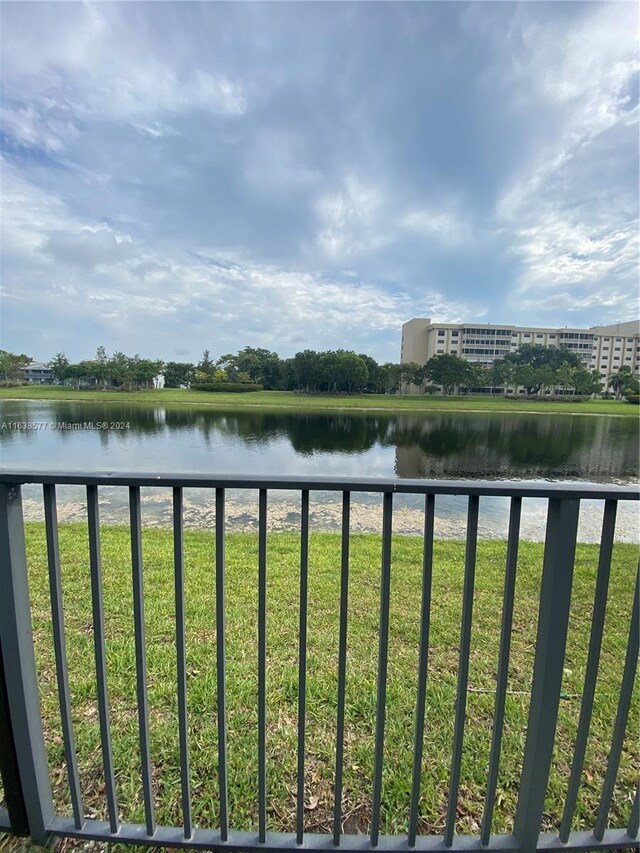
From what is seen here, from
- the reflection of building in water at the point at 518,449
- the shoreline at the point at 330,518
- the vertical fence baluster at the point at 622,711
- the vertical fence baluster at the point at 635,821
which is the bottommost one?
the reflection of building in water at the point at 518,449

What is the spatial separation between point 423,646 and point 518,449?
2019cm

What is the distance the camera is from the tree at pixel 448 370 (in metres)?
49.8

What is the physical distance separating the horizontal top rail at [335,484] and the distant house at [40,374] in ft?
169

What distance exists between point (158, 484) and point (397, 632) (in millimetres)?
2014

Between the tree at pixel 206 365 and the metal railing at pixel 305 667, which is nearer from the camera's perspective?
the metal railing at pixel 305 667

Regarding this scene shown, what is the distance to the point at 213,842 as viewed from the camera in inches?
39.2

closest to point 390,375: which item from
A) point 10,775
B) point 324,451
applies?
point 324,451

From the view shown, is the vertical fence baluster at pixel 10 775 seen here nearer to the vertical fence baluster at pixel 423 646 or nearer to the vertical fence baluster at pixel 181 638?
the vertical fence baluster at pixel 181 638

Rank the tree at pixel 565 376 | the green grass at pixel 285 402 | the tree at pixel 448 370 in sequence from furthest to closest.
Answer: the tree at pixel 448 370, the tree at pixel 565 376, the green grass at pixel 285 402

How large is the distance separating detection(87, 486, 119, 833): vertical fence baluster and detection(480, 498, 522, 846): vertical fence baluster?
0.95 meters

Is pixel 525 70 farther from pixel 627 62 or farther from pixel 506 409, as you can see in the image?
pixel 506 409

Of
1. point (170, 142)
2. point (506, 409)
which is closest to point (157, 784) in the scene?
point (170, 142)

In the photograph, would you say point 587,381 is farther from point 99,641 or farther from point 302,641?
point 99,641

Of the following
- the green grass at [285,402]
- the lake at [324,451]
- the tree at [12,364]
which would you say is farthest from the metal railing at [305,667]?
the tree at [12,364]
